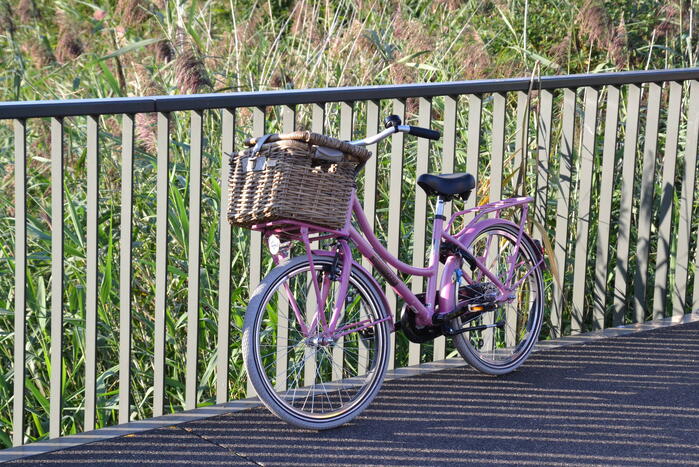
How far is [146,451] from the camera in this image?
3.48m

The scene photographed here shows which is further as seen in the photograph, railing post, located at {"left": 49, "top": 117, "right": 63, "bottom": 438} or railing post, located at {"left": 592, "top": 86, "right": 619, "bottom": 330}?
railing post, located at {"left": 592, "top": 86, "right": 619, "bottom": 330}

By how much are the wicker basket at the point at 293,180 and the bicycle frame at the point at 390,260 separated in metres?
0.07

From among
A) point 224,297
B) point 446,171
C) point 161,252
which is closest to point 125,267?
point 161,252

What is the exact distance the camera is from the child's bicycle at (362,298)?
11.5ft

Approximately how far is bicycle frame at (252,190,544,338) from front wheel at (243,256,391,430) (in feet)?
0.11

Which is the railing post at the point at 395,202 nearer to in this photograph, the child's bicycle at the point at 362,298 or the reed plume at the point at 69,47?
the child's bicycle at the point at 362,298

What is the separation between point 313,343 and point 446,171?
3.86 ft

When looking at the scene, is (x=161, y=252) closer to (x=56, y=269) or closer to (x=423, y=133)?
(x=56, y=269)

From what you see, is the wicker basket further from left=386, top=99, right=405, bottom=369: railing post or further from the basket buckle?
left=386, top=99, right=405, bottom=369: railing post

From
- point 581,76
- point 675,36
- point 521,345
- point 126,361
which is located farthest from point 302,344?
point 675,36

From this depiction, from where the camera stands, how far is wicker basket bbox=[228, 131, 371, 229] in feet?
10.8

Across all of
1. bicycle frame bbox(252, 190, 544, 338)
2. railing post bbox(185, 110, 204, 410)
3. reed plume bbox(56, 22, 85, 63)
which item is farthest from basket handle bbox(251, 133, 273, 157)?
reed plume bbox(56, 22, 85, 63)

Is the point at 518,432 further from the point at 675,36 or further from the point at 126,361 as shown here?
the point at 675,36

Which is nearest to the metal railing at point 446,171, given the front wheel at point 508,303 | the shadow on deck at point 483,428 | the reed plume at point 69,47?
the front wheel at point 508,303
